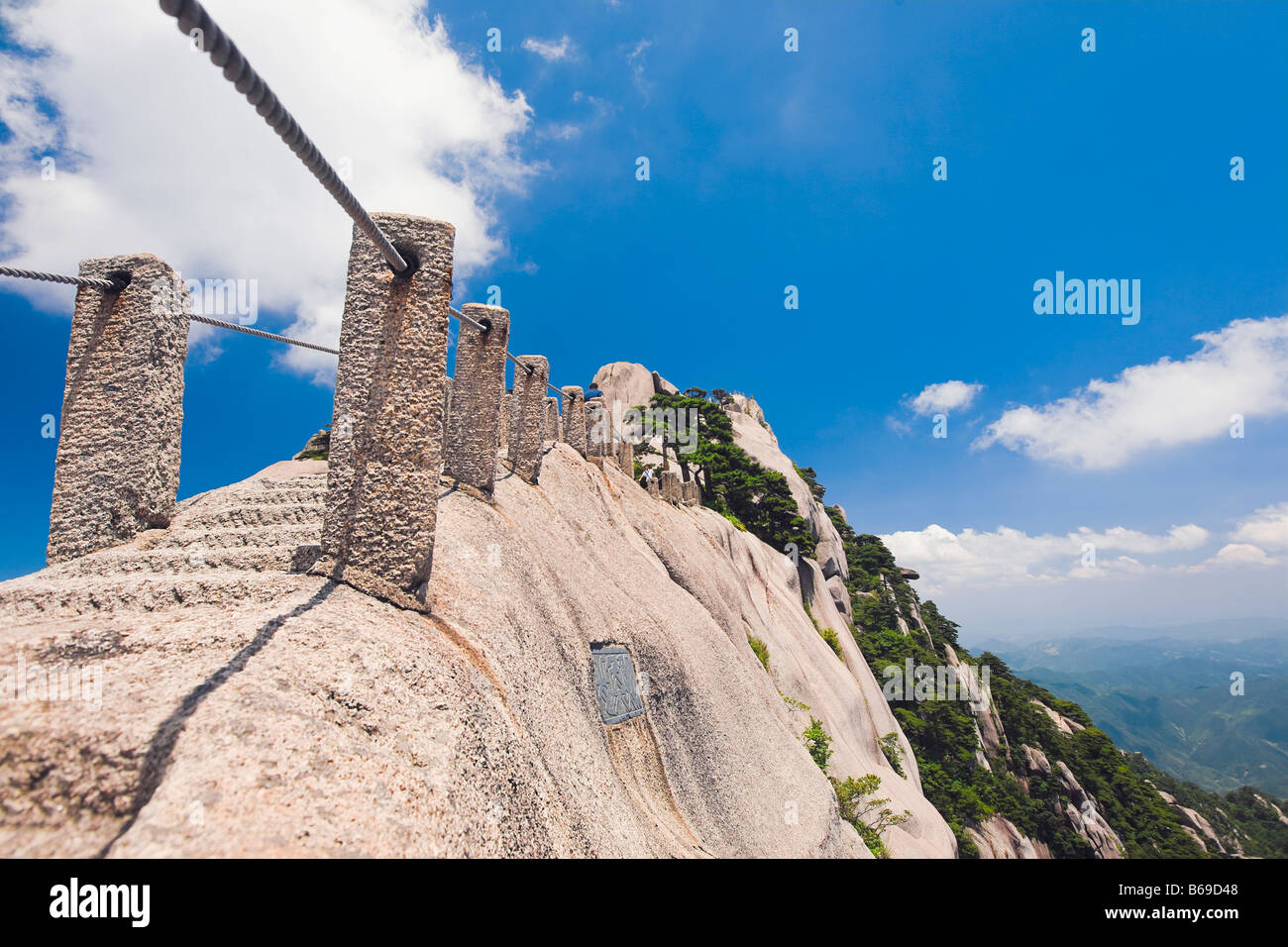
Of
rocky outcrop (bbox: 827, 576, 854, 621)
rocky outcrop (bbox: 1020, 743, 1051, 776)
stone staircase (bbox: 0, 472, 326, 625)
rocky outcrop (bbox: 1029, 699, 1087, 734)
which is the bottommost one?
rocky outcrop (bbox: 1020, 743, 1051, 776)

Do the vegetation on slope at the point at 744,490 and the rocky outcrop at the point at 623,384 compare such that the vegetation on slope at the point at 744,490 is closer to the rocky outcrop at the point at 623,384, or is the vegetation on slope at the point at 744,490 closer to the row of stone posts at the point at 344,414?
the rocky outcrop at the point at 623,384

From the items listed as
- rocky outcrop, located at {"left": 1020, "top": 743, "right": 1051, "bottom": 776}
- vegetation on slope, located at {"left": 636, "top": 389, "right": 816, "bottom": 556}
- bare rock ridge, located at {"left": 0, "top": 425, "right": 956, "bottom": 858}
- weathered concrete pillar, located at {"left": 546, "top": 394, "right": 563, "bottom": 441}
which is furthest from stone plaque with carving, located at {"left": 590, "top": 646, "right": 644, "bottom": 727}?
rocky outcrop, located at {"left": 1020, "top": 743, "right": 1051, "bottom": 776}

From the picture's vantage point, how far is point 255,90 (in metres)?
2.24

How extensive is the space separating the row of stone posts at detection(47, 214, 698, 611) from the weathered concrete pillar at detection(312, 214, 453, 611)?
0.04ft

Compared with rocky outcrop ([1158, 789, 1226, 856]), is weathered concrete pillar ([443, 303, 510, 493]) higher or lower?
higher

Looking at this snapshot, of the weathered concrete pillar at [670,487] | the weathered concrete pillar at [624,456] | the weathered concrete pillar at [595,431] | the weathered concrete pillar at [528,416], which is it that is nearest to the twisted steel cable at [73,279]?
the weathered concrete pillar at [528,416]

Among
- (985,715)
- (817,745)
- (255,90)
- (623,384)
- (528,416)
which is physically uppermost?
(623,384)

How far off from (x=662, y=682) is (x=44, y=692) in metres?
8.85

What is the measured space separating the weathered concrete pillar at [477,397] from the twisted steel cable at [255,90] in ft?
→ 19.9

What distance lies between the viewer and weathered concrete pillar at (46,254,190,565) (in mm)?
5457

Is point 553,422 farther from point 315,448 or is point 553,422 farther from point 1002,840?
point 1002,840

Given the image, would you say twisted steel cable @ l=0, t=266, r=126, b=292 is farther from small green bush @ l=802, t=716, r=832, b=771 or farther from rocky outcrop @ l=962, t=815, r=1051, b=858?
rocky outcrop @ l=962, t=815, r=1051, b=858

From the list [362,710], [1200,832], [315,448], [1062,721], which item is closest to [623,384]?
[315,448]

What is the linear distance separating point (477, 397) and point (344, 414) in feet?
13.2
